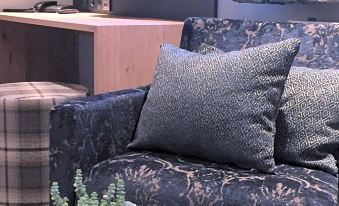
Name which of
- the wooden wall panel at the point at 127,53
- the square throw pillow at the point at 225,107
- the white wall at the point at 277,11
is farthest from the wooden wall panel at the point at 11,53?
the square throw pillow at the point at 225,107

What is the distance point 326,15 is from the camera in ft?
6.79

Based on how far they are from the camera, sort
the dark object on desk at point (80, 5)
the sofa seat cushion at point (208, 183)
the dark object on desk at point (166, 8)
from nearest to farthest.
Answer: the sofa seat cushion at point (208, 183)
the dark object on desk at point (166, 8)
the dark object on desk at point (80, 5)

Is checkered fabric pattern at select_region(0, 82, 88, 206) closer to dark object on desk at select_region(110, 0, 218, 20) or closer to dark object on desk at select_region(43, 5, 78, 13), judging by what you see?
dark object on desk at select_region(110, 0, 218, 20)

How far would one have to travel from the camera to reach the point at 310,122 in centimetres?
157

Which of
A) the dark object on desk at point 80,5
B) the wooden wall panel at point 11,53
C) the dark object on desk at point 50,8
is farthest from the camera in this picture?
the dark object on desk at point 80,5

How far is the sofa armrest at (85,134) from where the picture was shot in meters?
1.53

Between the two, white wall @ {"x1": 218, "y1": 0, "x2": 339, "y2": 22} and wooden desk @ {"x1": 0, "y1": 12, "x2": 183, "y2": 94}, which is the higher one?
white wall @ {"x1": 218, "y1": 0, "x2": 339, "y2": 22}

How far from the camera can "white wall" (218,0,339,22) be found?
6.77 feet

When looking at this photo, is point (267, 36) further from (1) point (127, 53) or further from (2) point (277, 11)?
(1) point (127, 53)

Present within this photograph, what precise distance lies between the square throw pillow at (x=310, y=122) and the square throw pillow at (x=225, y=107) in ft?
0.21

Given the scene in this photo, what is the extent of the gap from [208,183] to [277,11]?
1042 millimetres

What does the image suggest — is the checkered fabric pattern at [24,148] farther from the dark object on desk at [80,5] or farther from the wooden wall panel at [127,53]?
the dark object on desk at [80,5]

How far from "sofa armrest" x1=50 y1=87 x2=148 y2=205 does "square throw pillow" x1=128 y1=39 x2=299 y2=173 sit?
0.36 ft

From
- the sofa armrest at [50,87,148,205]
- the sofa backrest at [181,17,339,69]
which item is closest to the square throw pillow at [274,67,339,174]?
the sofa backrest at [181,17,339,69]
